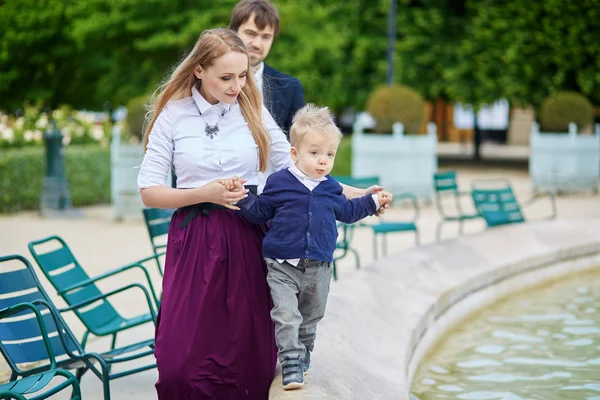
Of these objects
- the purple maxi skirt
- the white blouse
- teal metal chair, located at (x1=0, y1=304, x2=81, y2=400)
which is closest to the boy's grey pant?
the purple maxi skirt

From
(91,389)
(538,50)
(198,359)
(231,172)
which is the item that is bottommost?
(91,389)

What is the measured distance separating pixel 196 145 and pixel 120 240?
8.83 m

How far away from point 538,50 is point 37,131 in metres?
13.8

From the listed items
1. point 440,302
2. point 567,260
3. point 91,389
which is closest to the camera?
point 91,389

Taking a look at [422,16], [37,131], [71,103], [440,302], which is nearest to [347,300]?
[440,302]

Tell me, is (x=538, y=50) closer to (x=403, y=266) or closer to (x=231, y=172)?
(x=403, y=266)

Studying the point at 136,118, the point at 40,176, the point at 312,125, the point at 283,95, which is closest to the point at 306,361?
the point at 312,125

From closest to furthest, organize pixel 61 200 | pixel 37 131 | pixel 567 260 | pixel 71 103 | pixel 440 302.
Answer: pixel 440 302 < pixel 567 260 < pixel 61 200 < pixel 37 131 < pixel 71 103

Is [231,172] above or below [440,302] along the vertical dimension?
above

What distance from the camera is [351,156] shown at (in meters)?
19.6

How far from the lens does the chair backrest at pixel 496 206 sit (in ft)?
32.2

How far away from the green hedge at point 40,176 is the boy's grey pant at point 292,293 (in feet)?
39.8

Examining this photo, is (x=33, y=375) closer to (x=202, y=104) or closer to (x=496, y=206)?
(x=202, y=104)

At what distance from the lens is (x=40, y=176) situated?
52.2 feet
